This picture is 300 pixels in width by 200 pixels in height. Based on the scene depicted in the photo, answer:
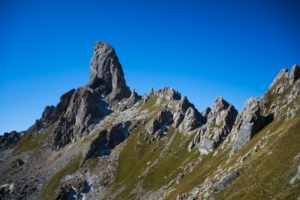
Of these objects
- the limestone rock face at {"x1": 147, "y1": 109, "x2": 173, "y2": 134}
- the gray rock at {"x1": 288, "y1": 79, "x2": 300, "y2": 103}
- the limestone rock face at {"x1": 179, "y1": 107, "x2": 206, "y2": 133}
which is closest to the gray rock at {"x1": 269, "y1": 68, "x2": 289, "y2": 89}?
the gray rock at {"x1": 288, "y1": 79, "x2": 300, "y2": 103}

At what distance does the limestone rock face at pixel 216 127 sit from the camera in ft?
396

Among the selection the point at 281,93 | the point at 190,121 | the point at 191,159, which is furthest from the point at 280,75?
the point at 191,159

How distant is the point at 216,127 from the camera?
5197 inches

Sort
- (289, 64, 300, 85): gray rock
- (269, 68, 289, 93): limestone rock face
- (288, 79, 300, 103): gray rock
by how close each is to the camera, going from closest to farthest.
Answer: (288, 79, 300, 103): gray rock < (289, 64, 300, 85): gray rock < (269, 68, 289, 93): limestone rock face

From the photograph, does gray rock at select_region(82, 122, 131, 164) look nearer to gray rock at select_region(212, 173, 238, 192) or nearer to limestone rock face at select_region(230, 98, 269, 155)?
limestone rock face at select_region(230, 98, 269, 155)

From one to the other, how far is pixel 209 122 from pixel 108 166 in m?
76.0

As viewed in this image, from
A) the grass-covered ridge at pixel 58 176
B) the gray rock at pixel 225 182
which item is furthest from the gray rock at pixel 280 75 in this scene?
the grass-covered ridge at pixel 58 176

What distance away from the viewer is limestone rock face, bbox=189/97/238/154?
120562 millimetres

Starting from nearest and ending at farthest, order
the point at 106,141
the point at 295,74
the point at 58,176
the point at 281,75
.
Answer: the point at 295,74
the point at 281,75
the point at 58,176
the point at 106,141

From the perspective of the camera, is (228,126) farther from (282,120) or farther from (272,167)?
(272,167)

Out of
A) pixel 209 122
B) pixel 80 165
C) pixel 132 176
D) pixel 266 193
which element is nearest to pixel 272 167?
pixel 266 193

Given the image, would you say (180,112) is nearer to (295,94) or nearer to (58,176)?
(295,94)

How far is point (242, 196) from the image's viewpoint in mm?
44031

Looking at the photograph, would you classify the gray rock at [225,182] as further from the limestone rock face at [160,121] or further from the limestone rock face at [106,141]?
the limestone rock face at [106,141]
